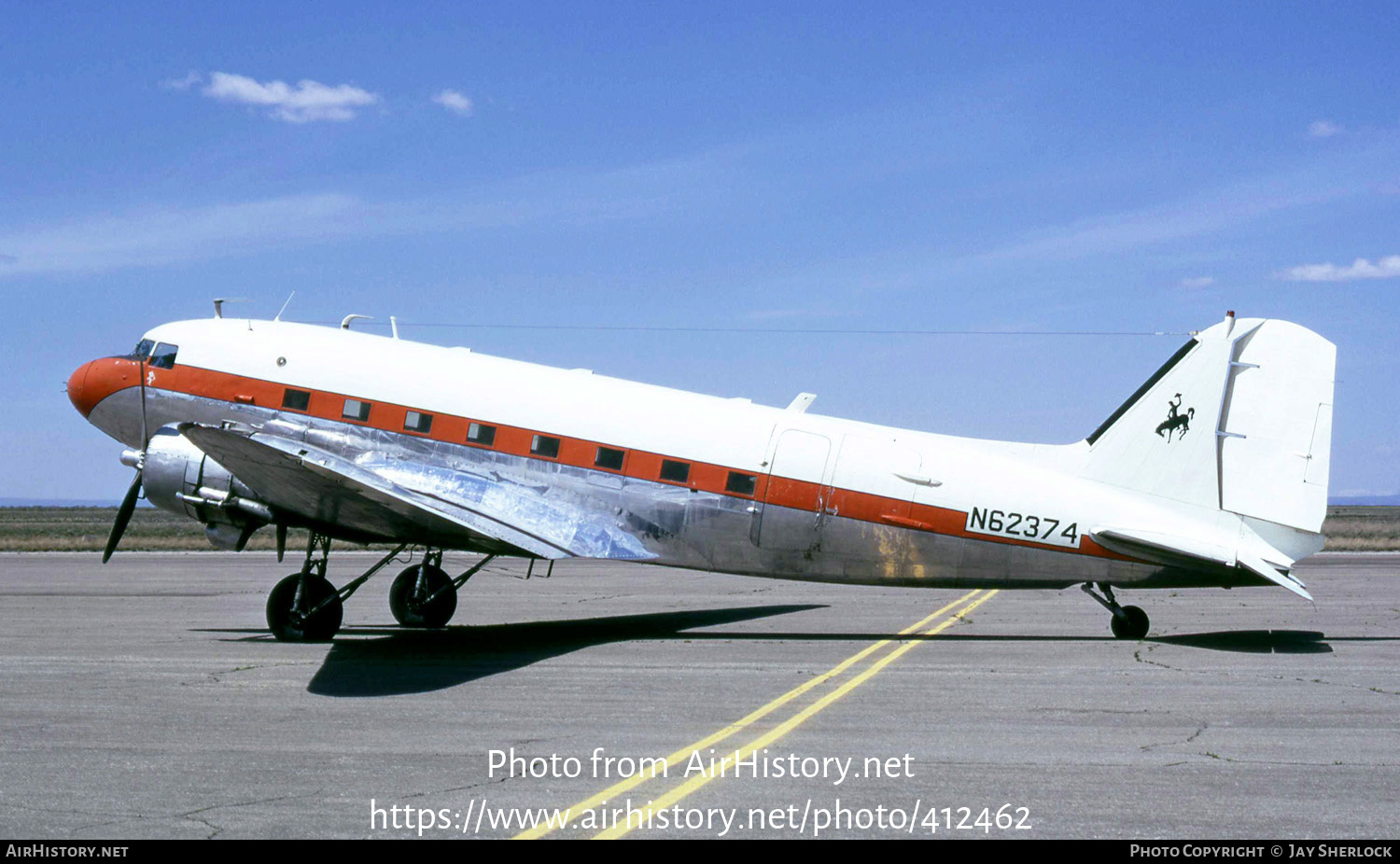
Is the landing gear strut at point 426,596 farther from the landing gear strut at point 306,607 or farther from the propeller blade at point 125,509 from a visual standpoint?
the propeller blade at point 125,509

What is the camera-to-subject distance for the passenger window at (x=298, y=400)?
703 inches

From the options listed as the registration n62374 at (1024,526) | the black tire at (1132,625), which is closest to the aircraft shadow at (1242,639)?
the black tire at (1132,625)

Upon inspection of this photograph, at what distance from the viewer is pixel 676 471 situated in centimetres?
1711

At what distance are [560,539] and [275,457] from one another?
14.7ft

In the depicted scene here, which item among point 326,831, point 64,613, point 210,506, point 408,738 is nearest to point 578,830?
point 326,831

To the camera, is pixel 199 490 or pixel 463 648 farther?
pixel 463 648

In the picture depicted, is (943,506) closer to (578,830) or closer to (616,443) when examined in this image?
(616,443)

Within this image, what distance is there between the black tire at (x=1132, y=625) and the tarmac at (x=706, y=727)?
183mm

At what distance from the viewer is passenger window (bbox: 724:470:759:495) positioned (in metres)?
16.9

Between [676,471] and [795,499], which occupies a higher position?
[676,471]

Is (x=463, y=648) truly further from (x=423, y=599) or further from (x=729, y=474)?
(x=729, y=474)

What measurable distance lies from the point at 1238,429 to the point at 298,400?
13.8 m

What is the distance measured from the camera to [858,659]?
14945mm

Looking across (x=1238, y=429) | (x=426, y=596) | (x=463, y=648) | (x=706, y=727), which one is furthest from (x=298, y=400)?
(x=1238, y=429)
